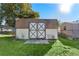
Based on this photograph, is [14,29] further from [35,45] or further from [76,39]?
[76,39]

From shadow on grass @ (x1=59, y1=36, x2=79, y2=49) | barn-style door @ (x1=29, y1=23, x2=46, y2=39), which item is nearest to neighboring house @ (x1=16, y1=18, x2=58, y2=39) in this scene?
barn-style door @ (x1=29, y1=23, x2=46, y2=39)

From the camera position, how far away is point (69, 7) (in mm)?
7301

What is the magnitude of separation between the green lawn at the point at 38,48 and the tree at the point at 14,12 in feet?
0.85

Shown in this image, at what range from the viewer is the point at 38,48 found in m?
7.32

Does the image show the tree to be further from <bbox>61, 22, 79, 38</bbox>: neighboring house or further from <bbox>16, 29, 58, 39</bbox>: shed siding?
<bbox>61, 22, 79, 38</bbox>: neighboring house

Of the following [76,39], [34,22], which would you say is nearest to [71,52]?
[76,39]

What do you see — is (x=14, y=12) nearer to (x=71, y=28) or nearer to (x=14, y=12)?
(x=14, y=12)

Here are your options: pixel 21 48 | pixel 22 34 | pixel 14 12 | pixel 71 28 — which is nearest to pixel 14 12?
pixel 14 12

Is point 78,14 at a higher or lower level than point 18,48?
higher

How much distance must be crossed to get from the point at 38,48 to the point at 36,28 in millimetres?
272

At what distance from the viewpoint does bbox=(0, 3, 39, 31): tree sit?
7324 millimetres

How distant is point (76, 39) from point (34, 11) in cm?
68

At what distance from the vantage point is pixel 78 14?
7.30m

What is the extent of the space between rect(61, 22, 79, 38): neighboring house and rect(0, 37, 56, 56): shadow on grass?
21cm
